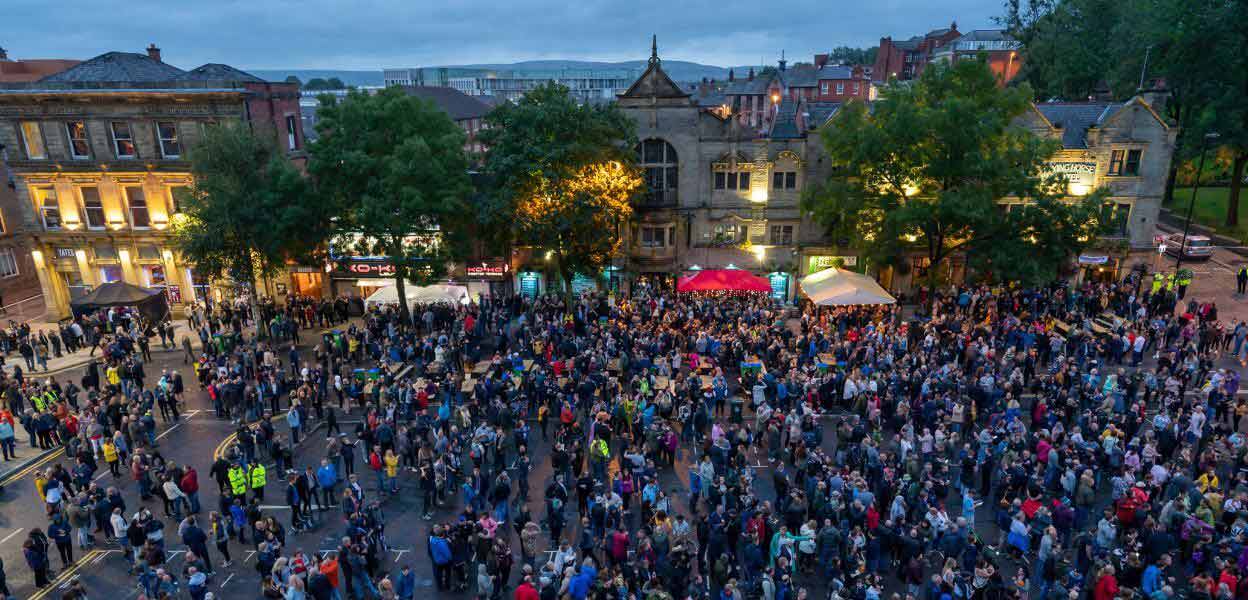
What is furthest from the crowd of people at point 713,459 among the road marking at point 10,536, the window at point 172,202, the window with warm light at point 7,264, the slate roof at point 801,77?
the slate roof at point 801,77

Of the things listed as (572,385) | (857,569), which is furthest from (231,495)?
(857,569)

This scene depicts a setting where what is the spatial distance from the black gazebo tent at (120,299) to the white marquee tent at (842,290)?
3118cm

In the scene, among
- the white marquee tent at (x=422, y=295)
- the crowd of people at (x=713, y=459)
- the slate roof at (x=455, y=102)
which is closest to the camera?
the crowd of people at (x=713, y=459)

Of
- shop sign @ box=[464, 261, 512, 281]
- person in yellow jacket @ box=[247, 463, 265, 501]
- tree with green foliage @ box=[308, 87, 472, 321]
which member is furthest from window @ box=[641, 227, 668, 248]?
person in yellow jacket @ box=[247, 463, 265, 501]

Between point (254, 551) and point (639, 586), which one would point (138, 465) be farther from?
point (639, 586)

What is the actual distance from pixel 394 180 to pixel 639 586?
2116 cm

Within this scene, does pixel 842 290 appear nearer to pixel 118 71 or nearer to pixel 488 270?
pixel 488 270

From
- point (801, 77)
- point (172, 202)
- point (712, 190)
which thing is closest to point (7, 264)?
point (172, 202)

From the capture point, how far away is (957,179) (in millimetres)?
31812

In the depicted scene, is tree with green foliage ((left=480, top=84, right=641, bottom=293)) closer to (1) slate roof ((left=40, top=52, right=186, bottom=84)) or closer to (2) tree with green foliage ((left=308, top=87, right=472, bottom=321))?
(2) tree with green foliage ((left=308, top=87, right=472, bottom=321))

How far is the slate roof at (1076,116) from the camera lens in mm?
38316

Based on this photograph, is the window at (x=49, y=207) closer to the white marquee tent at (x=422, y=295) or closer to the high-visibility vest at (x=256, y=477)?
the white marquee tent at (x=422, y=295)

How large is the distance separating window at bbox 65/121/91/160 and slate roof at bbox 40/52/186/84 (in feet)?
6.78

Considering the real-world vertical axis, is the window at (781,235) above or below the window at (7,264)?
above
